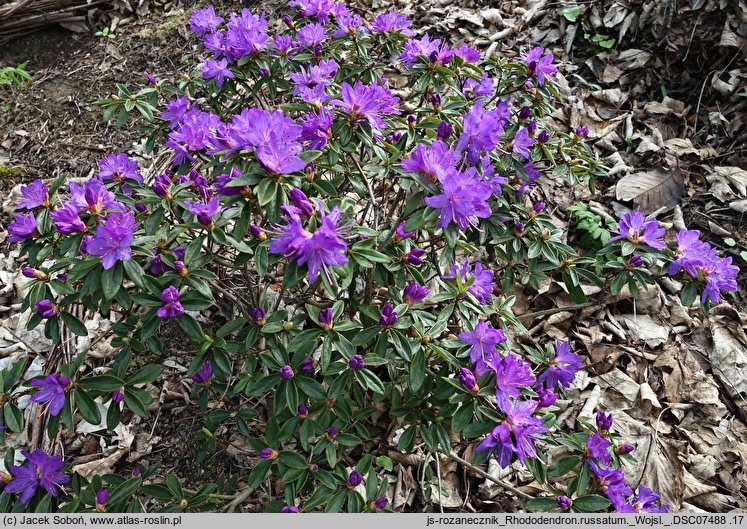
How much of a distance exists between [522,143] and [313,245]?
121 centimetres

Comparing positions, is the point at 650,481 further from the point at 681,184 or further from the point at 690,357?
the point at 681,184

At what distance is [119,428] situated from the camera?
2264mm

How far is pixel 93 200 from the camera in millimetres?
1503

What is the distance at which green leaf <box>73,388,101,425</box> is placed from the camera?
154 centimetres

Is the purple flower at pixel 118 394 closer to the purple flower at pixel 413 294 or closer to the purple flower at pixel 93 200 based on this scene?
the purple flower at pixel 93 200

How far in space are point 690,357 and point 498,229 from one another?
4.20ft

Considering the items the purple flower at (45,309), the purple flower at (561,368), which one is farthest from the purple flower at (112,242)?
the purple flower at (561,368)

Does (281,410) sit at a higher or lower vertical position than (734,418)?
higher

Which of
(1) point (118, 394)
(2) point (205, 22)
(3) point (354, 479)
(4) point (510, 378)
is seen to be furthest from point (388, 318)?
(2) point (205, 22)

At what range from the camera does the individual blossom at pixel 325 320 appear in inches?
61.6

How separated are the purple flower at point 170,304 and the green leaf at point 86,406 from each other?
35 centimetres

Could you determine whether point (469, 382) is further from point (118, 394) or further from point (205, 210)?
point (118, 394)
